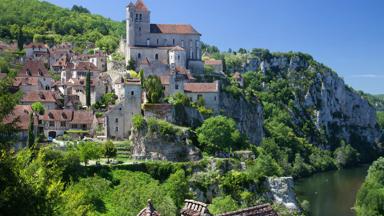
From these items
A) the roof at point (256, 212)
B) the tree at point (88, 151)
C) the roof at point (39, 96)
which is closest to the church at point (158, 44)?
the roof at point (39, 96)

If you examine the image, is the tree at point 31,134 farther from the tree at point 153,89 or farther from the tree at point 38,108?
the tree at point 153,89

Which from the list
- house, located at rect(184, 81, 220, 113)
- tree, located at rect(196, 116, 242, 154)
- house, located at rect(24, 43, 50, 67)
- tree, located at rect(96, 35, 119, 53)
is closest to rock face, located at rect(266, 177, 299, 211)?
tree, located at rect(196, 116, 242, 154)

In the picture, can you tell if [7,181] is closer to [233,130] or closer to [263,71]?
[233,130]

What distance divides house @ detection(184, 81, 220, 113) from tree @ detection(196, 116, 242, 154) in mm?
5099

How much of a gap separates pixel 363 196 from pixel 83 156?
3275 cm

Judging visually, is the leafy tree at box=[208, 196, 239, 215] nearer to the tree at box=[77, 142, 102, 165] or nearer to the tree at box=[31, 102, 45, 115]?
the tree at box=[77, 142, 102, 165]

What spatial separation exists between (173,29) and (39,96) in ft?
91.5

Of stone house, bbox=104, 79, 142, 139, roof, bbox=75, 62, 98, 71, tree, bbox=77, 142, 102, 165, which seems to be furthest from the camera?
roof, bbox=75, 62, 98, 71

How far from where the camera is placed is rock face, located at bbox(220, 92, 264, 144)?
286 feet

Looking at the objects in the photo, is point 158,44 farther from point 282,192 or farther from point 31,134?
point 31,134

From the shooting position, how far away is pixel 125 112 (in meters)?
68.2

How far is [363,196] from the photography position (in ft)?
224

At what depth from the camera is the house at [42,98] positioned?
A: 71375mm

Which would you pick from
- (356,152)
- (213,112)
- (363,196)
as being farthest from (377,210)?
(356,152)
